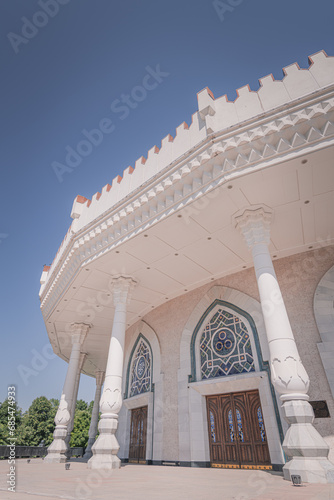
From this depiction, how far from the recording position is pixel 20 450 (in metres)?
14.1

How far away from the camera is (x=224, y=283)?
28.9ft

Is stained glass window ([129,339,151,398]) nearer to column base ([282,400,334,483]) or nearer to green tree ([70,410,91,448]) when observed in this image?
column base ([282,400,334,483])

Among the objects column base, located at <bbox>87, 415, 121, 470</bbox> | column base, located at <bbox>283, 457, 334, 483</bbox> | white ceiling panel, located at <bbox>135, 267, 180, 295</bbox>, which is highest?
white ceiling panel, located at <bbox>135, 267, 180, 295</bbox>

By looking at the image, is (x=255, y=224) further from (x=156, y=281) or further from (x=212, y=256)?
(x=156, y=281)

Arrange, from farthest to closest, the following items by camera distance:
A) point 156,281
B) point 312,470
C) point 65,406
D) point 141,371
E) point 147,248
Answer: point 141,371 → point 65,406 → point 156,281 → point 147,248 → point 312,470

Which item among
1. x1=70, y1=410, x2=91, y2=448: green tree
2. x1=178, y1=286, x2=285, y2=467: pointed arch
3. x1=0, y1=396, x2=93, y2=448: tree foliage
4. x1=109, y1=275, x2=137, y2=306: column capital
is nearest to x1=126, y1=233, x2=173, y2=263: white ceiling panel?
x1=109, y1=275, x2=137, y2=306: column capital


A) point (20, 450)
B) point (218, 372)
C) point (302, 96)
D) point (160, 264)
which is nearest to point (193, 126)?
point (302, 96)

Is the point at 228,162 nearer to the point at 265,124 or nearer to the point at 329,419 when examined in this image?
the point at 265,124

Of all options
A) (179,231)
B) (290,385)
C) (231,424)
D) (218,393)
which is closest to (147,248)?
(179,231)

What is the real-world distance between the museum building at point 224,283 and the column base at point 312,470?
15mm

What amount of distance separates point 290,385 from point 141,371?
6.87 meters

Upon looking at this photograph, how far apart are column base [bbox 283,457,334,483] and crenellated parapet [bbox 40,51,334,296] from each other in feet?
15.3

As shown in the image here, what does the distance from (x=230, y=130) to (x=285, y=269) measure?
13.1ft

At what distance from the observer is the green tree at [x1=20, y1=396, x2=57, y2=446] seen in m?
25.5
